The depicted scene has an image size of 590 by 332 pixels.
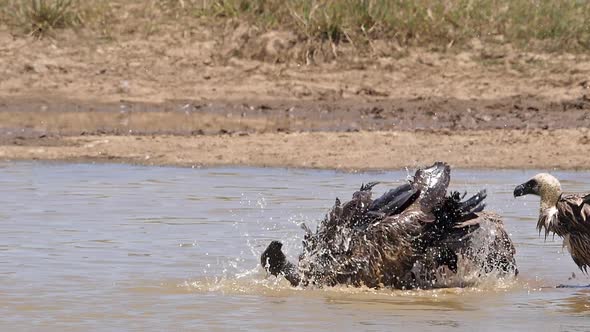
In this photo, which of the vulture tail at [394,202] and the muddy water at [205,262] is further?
the vulture tail at [394,202]

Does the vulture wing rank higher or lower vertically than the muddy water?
higher

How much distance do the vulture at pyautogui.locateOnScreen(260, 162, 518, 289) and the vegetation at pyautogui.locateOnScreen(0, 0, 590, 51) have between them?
34.9 ft

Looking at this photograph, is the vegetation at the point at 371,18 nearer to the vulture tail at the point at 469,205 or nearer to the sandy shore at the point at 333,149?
the sandy shore at the point at 333,149

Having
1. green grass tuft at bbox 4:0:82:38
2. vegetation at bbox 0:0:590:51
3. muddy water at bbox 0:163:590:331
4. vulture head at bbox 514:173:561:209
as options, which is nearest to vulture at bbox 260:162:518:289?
muddy water at bbox 0:163:590:331

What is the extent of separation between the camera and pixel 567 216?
9.48m

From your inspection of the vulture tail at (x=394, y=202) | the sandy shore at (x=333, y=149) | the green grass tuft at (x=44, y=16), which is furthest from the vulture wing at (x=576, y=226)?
the green grass tuft at (x=44, y=16)

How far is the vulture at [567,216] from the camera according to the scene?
9.37 m

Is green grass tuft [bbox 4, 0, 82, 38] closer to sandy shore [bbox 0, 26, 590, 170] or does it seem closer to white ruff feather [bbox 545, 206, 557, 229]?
sandy shore [bbox 0, 26, 590, 170]

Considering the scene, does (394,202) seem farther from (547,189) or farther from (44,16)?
(44,16)

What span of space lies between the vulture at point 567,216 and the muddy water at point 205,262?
270mm

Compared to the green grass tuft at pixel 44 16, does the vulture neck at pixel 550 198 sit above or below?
below

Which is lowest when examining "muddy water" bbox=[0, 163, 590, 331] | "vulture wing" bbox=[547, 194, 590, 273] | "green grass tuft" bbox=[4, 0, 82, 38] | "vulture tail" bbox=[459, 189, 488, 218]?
"muddy water" bbox=[0, 163, 590, 331]

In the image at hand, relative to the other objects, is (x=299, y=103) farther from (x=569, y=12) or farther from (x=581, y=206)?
(x=581, y=206)

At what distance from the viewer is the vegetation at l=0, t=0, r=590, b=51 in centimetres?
1964
